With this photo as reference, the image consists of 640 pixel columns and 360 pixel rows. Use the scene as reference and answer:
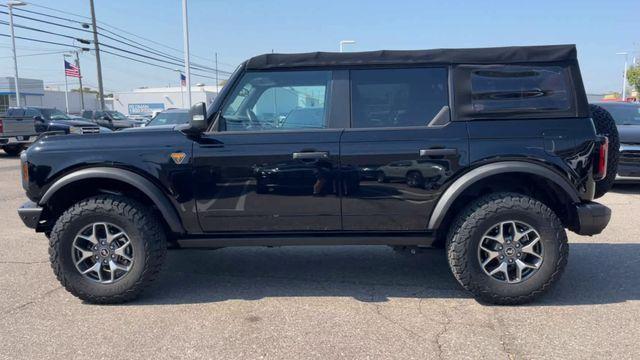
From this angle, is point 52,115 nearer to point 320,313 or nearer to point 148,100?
point 320,313

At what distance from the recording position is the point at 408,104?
3.90 meters

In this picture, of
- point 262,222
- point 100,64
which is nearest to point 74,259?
point 262,222

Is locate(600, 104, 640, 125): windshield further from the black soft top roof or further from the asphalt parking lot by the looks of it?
the black soft top roof

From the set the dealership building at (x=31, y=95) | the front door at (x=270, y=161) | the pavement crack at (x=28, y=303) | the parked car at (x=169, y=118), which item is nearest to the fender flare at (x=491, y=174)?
the front door at (x=270, y=161)

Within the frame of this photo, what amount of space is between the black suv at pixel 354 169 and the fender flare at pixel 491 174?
0.01 m

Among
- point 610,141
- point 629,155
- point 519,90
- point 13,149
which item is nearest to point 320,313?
point 519,90

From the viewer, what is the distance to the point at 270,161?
12.3ft

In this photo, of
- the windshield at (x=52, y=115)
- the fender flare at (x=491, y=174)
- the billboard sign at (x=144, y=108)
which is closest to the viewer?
the fender flare at (x=491, y=174)

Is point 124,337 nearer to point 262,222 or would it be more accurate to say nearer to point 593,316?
point 262,222

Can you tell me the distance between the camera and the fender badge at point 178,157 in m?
3.80

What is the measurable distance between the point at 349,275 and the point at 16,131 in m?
15.2

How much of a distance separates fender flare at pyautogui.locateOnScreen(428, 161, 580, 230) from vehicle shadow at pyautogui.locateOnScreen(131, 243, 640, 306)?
2.89 ft

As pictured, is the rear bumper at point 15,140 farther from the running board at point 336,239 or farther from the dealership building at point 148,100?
the dealership building at point 148,100

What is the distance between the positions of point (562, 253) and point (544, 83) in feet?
4.31
